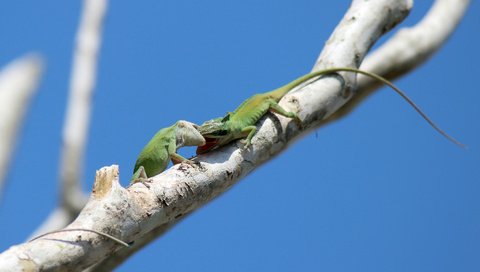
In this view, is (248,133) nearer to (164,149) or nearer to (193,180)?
(164,149)

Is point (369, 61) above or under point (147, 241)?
above

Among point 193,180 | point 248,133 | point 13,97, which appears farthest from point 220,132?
point 13,97

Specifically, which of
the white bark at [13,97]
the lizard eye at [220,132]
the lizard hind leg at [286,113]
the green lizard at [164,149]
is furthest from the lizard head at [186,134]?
the white bark at [13,97]

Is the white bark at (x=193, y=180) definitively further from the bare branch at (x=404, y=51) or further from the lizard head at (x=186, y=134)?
the bare branch at (x=404, y=51)

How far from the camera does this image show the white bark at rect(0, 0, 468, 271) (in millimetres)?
3787

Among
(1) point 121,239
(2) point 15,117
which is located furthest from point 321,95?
(2) point 15,117

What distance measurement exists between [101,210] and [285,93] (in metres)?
2.73

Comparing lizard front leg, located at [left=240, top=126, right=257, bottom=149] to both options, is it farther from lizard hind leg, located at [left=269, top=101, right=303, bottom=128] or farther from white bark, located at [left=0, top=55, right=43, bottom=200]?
white bark, located at [left=0, top=55, right=43, bottom=200]

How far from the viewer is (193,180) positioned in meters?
4.75

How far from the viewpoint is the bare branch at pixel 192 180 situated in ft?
12.5

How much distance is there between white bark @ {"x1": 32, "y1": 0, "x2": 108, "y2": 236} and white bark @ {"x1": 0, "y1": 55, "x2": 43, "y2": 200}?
1.38 m

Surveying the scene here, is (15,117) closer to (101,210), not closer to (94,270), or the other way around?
(94,270)

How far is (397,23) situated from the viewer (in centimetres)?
704

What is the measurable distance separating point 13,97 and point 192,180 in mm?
4511
